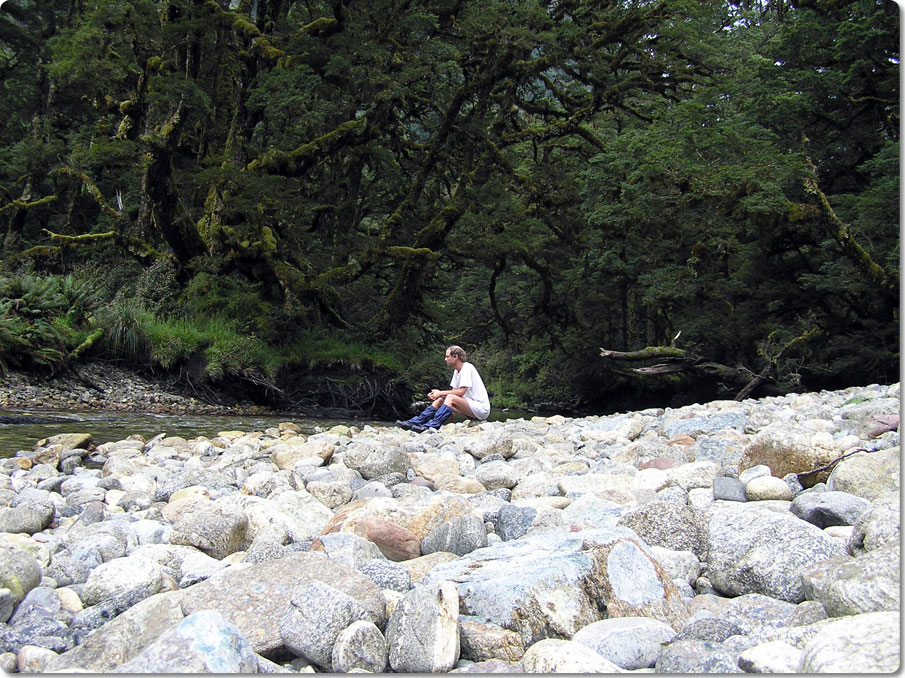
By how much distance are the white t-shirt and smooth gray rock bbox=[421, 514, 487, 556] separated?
4.62 m

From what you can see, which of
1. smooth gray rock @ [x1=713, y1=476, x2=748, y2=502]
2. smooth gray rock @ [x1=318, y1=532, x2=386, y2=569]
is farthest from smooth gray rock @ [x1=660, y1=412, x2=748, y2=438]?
smooth gray rock @ [x1=318, y1=532, x2=386, y2=569]

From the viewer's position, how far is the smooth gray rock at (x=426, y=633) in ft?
5.52

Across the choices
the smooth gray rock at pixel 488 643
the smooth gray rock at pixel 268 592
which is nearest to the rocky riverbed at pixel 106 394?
the smooth gray rock at pixel 268 592

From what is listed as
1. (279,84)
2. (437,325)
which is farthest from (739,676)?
(437,325)

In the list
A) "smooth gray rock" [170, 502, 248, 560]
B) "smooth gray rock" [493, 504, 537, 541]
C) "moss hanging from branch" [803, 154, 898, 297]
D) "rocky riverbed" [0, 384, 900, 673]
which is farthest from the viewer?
"moss hanging from branch" [803, 154, 898, 297]

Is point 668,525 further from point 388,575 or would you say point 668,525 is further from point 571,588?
point 388,575

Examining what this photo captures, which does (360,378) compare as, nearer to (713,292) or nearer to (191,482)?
(713,292)

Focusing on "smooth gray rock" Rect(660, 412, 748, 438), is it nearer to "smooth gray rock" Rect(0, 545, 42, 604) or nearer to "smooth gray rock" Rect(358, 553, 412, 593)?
"smooth gray rock" Rect(358, 553, 412, 593)

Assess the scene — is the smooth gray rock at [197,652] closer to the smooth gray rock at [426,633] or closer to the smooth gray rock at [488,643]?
the smooth gray rock at [426,633]

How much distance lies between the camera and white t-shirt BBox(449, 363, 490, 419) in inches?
289

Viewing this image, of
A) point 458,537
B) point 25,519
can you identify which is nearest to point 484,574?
point 458,537

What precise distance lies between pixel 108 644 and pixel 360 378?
11.3m

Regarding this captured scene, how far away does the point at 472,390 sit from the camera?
292 inches

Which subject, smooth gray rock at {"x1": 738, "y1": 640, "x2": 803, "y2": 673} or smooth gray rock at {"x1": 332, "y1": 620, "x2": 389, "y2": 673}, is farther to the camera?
smooth gray rock at {"x1": 332, "y1": 620, "x2": 389, "y2": 673}
